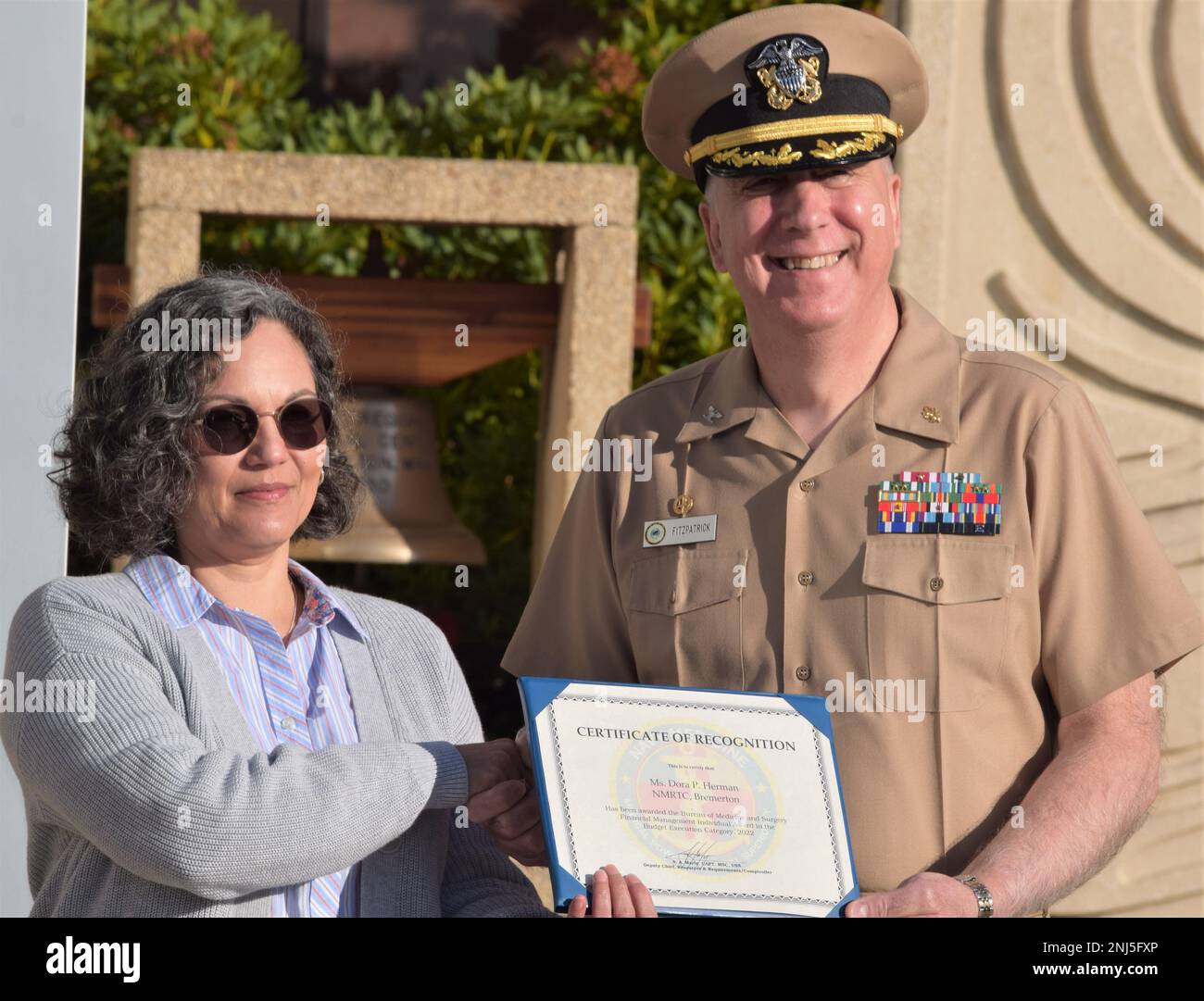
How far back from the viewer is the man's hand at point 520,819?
2465mm

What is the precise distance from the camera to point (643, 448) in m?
2.96

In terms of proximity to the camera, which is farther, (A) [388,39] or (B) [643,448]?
(A) [388,39]

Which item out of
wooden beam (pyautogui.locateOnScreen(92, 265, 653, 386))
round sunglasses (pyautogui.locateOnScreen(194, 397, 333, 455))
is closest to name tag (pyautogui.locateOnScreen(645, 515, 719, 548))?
round sunglasses (pyautogui.locateOnScreen(194, 397, 333, 455))

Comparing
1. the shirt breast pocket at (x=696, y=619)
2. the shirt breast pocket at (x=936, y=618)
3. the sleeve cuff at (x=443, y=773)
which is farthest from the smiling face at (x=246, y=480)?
the shirt breast pocket at (x=936, y=618)

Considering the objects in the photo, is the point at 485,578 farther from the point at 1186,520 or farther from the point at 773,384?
the point at 773,384

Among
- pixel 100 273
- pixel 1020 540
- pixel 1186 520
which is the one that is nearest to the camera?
pixel 1020 540

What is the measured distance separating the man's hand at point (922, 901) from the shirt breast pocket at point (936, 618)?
34 cm

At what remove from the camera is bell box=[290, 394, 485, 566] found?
183 inches

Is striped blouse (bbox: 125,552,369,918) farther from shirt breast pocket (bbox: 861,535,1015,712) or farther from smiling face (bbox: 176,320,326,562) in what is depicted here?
shirt breast pocket (bbox: 861,535,1015,712)

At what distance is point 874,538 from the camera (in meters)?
2.75

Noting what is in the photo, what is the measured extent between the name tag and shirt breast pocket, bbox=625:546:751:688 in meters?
0.02

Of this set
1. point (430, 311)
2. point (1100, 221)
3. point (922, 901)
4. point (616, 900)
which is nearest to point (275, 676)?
point (616, 900)
